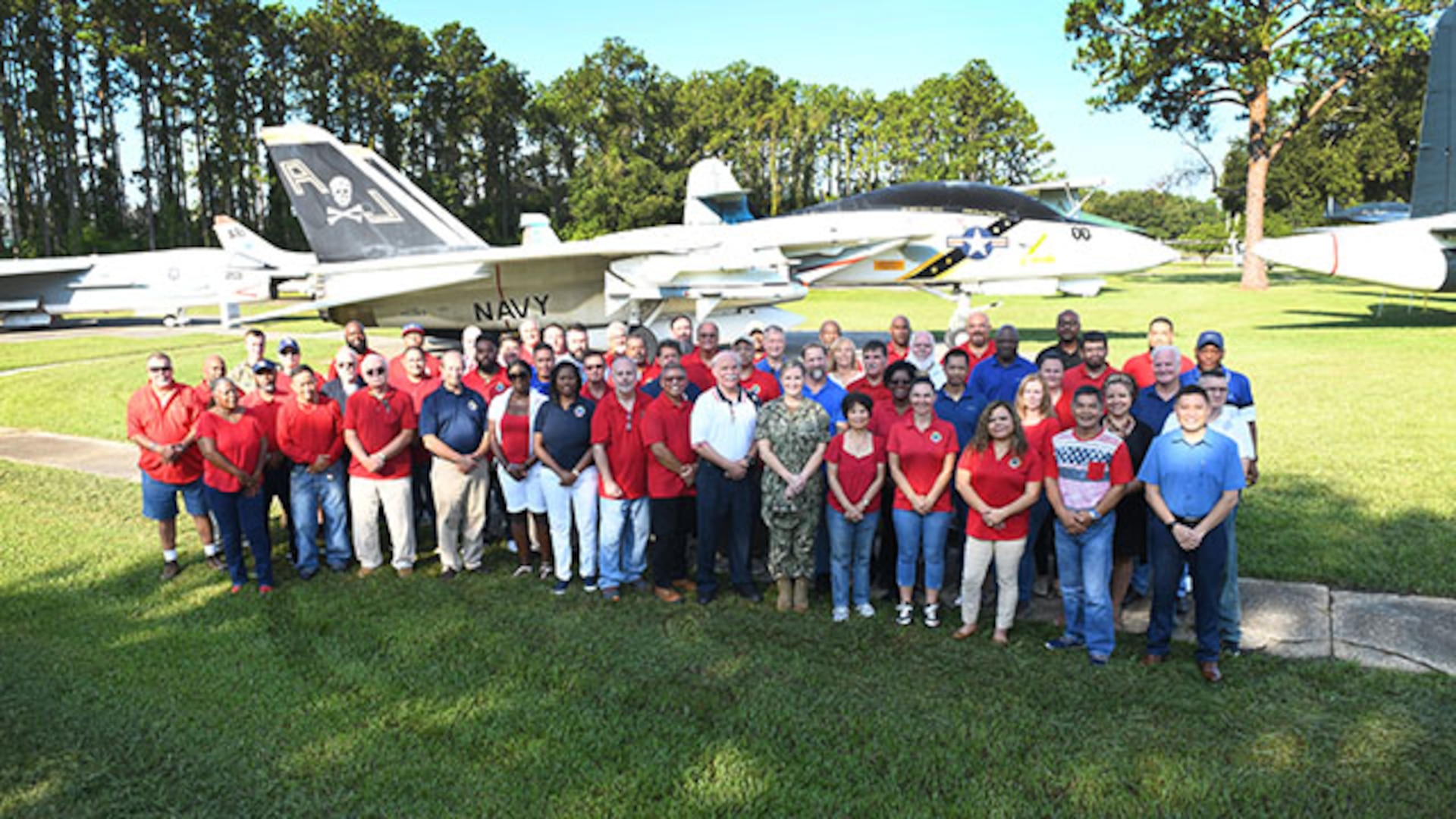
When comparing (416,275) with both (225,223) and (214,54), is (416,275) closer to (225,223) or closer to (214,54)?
(225,223)

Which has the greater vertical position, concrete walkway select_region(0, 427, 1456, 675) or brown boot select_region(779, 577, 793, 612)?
brown boot select_region(779, 577, 793, 612)

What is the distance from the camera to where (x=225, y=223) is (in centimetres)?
2822

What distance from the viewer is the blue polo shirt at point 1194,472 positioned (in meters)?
4.22

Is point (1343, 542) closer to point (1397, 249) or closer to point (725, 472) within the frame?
point (725, 472)

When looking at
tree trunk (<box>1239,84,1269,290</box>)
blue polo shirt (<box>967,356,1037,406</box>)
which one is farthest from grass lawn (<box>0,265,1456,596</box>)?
tree trunk (<box>1239,84,1269,290</box>)

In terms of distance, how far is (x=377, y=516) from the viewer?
241 inches

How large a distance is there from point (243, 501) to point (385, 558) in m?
1.16

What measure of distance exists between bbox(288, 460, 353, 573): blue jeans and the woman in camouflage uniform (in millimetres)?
3193

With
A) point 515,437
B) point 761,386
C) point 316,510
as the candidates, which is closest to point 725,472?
point 761,386

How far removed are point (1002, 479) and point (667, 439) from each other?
2.10 metres

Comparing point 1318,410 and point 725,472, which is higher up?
point 725,472

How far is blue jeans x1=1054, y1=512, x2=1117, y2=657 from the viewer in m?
4.59

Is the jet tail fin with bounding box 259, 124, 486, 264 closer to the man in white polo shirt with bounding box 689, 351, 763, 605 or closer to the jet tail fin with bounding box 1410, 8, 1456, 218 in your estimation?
the man in white polo shirt with bounding box 689, 351, 763, 605

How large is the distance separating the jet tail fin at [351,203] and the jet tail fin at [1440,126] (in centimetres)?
2236
